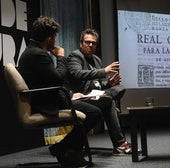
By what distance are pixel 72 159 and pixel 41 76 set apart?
0.65 meters

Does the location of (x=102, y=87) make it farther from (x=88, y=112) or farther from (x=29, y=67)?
(x=29, y=67)

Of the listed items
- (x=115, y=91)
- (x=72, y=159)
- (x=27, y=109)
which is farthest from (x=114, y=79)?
(x=27, y=109)

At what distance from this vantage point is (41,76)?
2840 millimetres

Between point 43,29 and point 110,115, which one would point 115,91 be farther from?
point 43,29

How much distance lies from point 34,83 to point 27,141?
1610 mm

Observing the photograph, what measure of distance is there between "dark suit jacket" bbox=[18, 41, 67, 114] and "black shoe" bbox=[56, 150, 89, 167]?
1.31 feet

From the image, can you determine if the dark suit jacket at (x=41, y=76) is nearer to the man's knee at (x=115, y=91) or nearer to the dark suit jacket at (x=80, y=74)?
the dark suit jacket at (x=80, y=74)

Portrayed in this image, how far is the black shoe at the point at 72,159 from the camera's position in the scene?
2.99m

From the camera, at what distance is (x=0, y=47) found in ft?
13.0

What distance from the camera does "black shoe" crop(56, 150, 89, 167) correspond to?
299 centimetres

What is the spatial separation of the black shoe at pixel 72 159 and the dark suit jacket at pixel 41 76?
15.7 inches

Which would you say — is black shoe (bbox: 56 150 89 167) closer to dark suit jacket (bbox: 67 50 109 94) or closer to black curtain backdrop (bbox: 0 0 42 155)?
dark suit jacket (bbox: 67 50 109 94)

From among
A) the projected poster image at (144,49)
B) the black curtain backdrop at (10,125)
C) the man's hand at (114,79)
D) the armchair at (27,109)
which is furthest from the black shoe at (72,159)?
the projected poster image at (144,49)

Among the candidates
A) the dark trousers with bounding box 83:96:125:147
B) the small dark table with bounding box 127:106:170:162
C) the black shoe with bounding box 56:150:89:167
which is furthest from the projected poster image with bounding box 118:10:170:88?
the black shoe with bounding box 56:150:89:167
